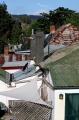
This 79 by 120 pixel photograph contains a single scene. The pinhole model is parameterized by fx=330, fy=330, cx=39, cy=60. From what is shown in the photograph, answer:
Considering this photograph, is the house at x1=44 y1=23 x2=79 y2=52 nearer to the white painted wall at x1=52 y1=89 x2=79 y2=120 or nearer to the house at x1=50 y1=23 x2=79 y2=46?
the house at x1=50 y1=23 x2=79 y2=46

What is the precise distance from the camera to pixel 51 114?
43.8ft

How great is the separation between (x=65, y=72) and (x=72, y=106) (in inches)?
53.8

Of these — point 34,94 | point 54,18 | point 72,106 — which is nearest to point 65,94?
point 72,106

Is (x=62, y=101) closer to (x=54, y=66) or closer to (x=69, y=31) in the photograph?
(x=54, y=66)

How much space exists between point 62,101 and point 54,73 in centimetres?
115

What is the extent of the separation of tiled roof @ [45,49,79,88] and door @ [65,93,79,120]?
0.46m

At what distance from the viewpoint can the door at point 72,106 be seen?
41.5ft

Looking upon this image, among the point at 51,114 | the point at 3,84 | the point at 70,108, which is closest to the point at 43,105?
the point at 51,114

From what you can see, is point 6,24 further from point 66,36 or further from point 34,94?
point 34,94

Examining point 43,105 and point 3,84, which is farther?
point 3,84

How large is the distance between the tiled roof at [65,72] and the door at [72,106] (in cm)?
46

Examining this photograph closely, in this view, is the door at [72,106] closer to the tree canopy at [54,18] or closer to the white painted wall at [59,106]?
the white painted wall at [59,106]

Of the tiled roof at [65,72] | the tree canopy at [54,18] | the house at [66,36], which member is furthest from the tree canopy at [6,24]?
the tiled roof at [65,72]

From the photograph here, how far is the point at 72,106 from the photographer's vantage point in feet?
41.5
